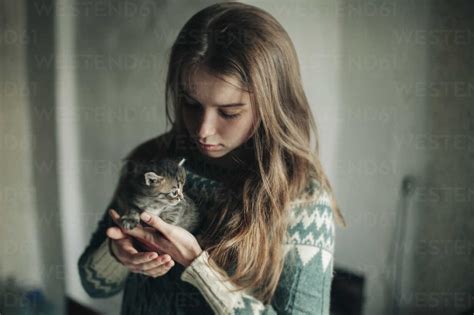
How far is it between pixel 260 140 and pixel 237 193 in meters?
0.09

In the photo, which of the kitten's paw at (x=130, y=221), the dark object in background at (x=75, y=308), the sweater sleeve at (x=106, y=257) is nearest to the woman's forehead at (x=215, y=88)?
the sweater sleeve at (x=106, y=257)

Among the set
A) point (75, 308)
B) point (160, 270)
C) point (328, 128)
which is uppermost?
point (328, 128)

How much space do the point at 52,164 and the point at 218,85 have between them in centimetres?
34

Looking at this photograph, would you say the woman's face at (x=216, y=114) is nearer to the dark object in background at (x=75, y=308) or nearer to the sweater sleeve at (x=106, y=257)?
the sweater sleeve at (x=106, y=257)

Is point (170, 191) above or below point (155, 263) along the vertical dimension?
above

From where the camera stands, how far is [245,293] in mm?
676

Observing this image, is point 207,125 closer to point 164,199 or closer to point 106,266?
point 164,199

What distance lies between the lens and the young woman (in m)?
0.64

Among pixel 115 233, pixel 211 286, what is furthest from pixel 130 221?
pixel 211 286

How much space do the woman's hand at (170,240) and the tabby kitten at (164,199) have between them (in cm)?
1

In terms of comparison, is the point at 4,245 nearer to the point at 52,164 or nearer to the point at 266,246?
the point at 52,164

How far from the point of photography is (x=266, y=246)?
0.68 m

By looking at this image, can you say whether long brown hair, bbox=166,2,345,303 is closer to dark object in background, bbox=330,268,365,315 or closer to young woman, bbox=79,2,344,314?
young woman, bbox=79,2,344,314

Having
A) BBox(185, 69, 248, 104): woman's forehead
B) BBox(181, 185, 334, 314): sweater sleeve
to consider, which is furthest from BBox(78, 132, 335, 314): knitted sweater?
BBox(185, 69, 248, 104): woman's forehead
